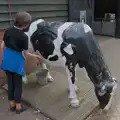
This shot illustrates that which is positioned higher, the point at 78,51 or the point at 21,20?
the point at 21,20

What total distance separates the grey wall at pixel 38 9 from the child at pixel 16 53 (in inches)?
58.3

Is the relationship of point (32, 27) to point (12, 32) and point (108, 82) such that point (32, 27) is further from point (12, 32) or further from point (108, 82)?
point (108, 82)

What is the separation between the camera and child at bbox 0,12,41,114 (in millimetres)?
2850

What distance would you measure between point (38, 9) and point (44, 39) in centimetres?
218

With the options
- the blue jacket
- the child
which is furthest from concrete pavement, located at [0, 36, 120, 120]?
the blue jacket

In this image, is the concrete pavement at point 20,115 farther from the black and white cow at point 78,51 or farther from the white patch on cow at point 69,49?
the white patch on cow at point 69,49

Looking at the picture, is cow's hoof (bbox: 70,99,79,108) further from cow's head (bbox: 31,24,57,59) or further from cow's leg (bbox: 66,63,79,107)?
cow's head (bbox: 31,24,57,59)

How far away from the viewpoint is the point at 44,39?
3.16 m

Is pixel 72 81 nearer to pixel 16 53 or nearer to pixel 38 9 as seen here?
pixel 16 53

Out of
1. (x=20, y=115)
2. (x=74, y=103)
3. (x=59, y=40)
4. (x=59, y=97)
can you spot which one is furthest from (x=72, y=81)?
(x=20, y=115)

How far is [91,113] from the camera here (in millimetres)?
3189

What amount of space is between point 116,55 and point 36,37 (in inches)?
131

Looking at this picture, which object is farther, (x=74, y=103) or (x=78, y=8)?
(x=78, y=8)

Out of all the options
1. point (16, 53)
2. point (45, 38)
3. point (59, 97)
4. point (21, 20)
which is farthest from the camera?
point (59, 97)
